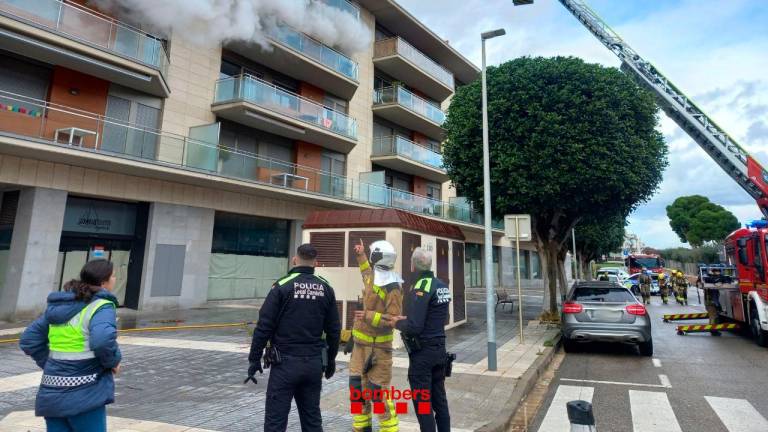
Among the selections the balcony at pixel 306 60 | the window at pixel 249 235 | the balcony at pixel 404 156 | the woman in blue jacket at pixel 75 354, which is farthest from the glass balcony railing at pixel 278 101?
the woman in blue jacket at pixel 75 354

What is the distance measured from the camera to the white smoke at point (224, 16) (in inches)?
495

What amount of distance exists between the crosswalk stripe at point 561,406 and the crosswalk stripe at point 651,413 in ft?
1.85

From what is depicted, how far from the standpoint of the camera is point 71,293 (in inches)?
108

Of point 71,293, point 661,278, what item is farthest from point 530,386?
point 661,278

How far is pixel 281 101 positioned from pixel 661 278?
21397 millimetres

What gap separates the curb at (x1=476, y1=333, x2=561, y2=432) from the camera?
14.4 ft

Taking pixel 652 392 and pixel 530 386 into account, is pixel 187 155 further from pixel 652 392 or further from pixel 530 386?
pixel 652 392

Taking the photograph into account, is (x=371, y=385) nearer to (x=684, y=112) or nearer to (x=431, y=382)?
(x=431, y=382)

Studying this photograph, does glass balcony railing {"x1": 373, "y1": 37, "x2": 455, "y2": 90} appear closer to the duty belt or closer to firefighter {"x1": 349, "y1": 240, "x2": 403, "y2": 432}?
firefighter {"x1": 349, "y1": 240, "x2": 403, "y2": 432}

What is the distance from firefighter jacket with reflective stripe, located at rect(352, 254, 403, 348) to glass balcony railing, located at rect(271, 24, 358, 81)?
50.4ft

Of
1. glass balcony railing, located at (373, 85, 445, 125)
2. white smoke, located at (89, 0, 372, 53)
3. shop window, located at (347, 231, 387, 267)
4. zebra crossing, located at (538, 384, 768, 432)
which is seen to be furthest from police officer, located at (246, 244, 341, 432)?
glass balcony railing, located at (373, 85, 445, 125)

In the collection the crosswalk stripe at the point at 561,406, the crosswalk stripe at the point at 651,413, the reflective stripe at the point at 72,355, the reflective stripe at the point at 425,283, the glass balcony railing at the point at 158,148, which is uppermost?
the glass balcony railing at the point at 158,148

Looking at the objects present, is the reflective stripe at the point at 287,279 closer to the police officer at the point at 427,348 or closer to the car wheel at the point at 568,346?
the police officer at the point at 427,348

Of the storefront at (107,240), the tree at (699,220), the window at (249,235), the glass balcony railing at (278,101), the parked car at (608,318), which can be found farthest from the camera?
the tree at (699,220)
